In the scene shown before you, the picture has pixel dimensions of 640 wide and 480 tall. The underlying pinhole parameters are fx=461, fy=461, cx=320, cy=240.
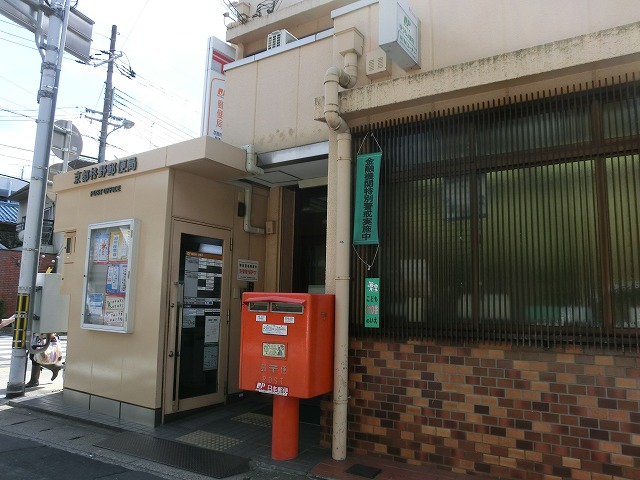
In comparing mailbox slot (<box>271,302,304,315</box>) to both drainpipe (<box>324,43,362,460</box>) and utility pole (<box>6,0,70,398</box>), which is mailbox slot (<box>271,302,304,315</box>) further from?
utility pole (<box>6,0,70,398</box>)

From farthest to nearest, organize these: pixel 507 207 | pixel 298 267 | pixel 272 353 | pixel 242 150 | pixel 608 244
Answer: pixel 298 267 < pixel 242 150 < pixel 272 353 < pixel 507 207 < pixel 608 244

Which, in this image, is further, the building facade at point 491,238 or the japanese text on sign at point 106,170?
the japanese text on sign at point 106,170

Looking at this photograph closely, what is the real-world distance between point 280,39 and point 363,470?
673cm

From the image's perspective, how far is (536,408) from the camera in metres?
4.36

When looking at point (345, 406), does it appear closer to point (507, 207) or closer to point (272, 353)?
point (272, 353)

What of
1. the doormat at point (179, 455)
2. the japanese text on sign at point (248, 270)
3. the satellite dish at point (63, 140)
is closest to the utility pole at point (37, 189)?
the satellite dish at point (63, 140)

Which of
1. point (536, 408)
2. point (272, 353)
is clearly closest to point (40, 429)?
point (272, 353)

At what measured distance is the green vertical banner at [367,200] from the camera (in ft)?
17.4

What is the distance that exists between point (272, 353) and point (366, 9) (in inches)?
177

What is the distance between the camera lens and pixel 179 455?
213 inches

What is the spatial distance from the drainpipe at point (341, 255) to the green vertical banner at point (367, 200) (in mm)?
107

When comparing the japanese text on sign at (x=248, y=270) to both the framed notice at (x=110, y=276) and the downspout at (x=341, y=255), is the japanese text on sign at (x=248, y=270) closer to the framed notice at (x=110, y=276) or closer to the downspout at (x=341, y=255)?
the framed notice at (x=110, y=276)

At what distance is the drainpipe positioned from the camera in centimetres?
511

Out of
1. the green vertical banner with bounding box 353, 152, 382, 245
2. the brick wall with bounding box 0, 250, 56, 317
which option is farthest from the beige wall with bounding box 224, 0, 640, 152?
the brick wall with bounding box 0, 250, 56, 317
